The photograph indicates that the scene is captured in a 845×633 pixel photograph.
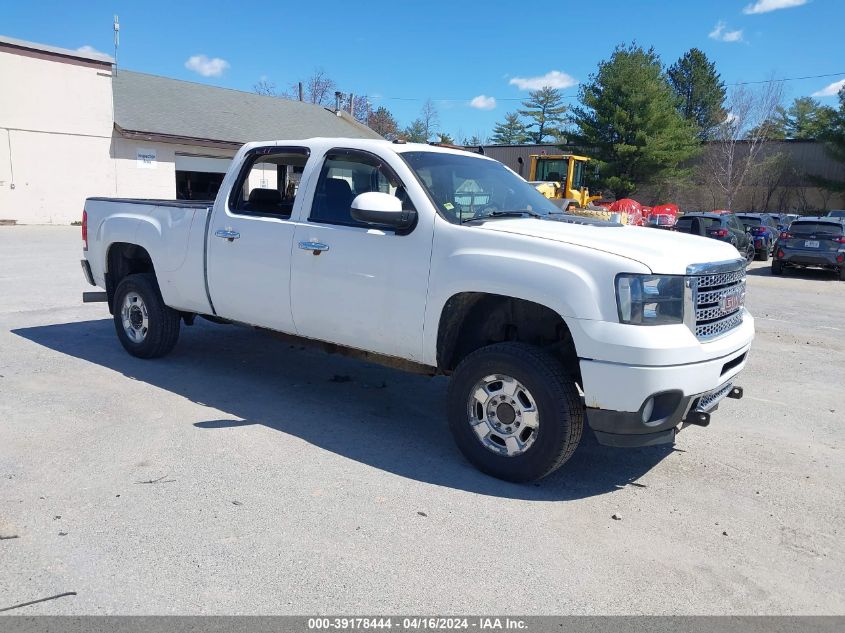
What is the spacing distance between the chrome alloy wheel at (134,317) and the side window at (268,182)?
1.67 meters

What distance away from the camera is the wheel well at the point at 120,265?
23.2 ft

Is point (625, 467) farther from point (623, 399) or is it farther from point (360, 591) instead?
point (360, 591)

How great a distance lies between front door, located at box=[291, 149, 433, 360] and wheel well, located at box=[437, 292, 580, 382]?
20 cm

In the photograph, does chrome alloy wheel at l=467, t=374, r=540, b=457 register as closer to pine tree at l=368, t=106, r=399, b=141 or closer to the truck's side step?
the truck's side step

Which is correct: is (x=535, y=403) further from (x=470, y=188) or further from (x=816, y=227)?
(x=816, y=227)

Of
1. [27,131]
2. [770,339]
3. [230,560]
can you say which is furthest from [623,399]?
[27,131]

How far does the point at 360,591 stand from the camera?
10.3 feet

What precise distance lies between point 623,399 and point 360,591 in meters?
1.77

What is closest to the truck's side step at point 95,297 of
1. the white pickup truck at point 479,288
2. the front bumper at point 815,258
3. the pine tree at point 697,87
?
the white pickup truck at point 479,288

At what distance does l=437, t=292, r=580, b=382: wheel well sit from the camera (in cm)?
450

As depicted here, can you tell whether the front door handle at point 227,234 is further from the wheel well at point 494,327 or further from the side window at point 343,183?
→ the wheel well at point 494,327

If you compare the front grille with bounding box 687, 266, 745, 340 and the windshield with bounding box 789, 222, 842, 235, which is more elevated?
the windshield with bounding box 789, 222, 842, 235

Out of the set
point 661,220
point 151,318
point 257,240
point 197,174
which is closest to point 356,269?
point 257,240

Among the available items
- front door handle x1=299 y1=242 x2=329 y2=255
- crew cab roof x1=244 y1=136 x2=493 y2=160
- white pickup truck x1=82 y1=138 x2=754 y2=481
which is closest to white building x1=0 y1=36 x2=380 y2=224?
white pickup truck x1=82 y1=138 x2=754 y2=481
